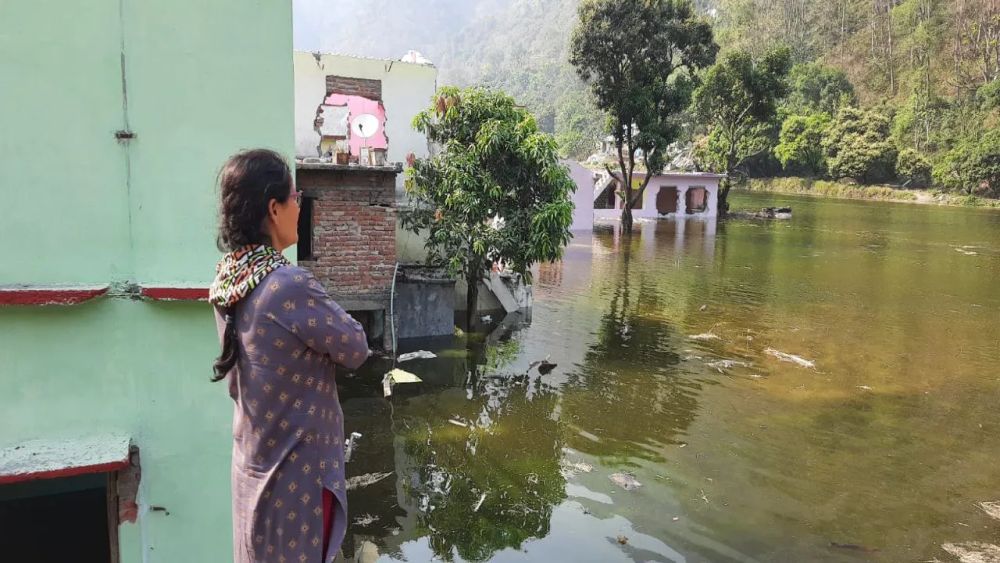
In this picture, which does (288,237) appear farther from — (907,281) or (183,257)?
(907,281)

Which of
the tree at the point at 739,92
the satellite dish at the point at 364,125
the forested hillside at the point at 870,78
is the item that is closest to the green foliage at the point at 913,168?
the forested hillside at the point at 870,78

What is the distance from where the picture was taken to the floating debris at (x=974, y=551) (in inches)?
207

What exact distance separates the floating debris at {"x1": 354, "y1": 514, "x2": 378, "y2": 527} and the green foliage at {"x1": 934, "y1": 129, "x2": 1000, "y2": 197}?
1967 inches

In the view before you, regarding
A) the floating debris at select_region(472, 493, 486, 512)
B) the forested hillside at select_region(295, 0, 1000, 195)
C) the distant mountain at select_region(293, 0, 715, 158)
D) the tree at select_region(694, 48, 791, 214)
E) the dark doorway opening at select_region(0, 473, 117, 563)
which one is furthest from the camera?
the distant mountain at select_region(293, 0, 715, 158)

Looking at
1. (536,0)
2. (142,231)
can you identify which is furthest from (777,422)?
(536,0)

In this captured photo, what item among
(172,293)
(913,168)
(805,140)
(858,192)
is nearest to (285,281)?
(172,293)

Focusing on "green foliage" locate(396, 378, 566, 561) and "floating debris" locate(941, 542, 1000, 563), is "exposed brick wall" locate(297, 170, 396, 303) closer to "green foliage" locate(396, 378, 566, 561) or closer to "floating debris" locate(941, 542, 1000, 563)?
"green foliage" locate(396, 378, 566, 561)

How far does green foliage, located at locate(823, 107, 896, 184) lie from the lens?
49.4 m

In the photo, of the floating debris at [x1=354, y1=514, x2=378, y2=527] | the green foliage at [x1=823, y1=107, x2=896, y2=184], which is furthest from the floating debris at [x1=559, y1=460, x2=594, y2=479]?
the green foliage at [x1=823, y1=107, x2=896, y2=184]

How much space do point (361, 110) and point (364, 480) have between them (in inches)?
358

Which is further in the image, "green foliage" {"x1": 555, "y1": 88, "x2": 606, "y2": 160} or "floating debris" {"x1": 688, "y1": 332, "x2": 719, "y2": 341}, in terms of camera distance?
"green foliage" {"x1": 555, "y1": 88, "x2": 606, "y2": 160}

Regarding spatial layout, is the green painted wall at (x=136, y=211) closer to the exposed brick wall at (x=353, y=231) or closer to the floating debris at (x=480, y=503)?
the floating debris at (x=480, y=503)

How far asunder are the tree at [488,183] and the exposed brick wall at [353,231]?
28.5 inches

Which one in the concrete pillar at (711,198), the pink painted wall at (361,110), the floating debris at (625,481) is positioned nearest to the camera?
the floating debris at (625,481)
